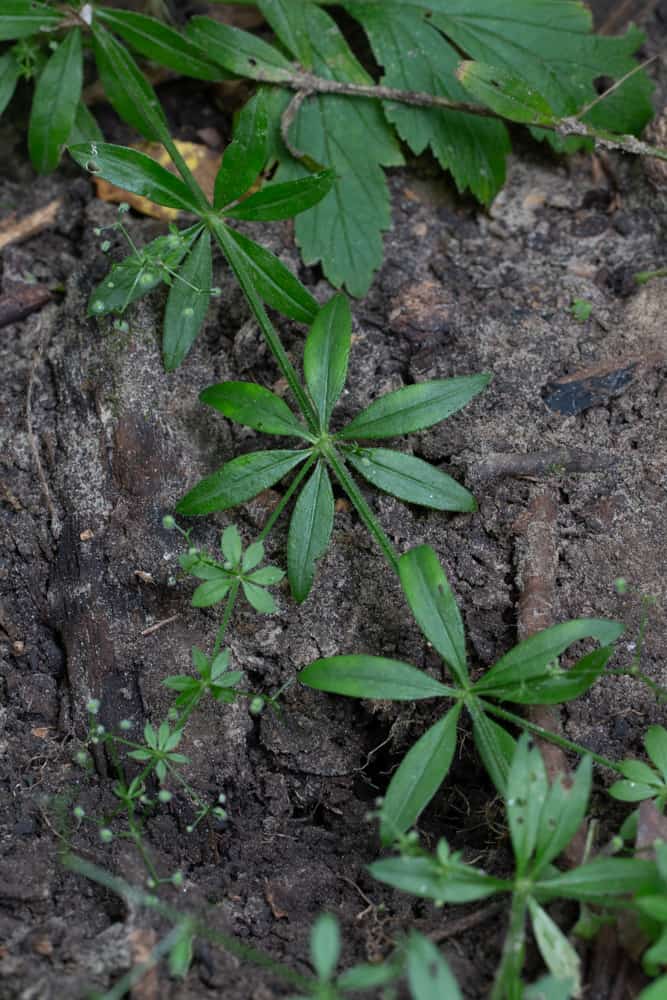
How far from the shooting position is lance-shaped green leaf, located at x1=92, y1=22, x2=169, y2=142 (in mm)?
2808

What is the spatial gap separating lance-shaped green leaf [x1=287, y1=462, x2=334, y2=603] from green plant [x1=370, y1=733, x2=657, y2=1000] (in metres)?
0.79

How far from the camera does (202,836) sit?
2.28 m

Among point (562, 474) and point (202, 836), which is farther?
point (562, 474)

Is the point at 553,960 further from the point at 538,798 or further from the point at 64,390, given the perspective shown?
the point at 64,390

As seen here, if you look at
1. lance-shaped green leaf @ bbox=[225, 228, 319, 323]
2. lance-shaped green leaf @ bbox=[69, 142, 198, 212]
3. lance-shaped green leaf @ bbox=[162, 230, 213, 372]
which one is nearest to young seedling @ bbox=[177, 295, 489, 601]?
lance-shaped green leaf @ bbox=[225, 228, 319, 323]

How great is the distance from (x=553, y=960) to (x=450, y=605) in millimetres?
807

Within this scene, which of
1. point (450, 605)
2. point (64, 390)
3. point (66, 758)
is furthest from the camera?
point (64, 390)

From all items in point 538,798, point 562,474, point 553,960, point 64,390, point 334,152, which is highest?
point 334,152

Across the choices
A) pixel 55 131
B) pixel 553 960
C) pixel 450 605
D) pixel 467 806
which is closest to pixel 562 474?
pixel 450 605

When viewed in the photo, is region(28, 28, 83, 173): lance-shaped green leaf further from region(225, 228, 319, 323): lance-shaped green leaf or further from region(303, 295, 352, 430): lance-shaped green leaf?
region(303, 295, 352, 430): lance-shaped green leaf

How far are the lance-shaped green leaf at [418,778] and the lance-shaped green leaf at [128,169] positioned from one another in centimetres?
170

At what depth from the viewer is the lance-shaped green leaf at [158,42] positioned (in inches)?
113

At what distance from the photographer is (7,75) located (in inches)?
119

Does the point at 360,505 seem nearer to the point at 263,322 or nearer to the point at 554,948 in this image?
the point at 263,322
